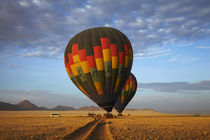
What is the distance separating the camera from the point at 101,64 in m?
27.7

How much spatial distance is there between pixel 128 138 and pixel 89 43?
17176 mm

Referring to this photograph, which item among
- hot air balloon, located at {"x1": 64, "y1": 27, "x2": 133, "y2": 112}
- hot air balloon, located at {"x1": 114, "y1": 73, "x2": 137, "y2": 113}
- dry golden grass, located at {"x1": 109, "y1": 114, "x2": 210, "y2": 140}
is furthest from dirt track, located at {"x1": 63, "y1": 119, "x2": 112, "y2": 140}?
hot air balloon, located at {"x1": 114, "y1": 73, "x2": 137, "y2": 113}

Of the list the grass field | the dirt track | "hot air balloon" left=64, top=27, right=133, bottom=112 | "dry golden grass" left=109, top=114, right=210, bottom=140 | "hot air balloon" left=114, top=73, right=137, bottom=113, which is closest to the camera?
the dirt track

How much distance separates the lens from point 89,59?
91.2 ft

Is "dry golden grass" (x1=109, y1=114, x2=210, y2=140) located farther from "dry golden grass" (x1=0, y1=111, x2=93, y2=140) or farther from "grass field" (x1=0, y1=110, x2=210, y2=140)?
"dry golden grass" (x1=0, y1=111, x2=93, y2=140)

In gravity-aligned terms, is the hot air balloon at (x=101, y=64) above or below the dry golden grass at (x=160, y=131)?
above

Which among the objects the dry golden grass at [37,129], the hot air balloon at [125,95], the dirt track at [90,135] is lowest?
the dry golden grass at [37,129]

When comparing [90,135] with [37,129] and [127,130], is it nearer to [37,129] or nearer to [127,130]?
[127,130]

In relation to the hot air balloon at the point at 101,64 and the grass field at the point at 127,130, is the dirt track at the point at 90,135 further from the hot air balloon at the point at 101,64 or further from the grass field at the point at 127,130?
the hot air balloon at the point at 101,64

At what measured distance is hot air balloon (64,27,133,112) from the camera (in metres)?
27.6

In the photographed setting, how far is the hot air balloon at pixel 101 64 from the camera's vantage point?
1087 inches

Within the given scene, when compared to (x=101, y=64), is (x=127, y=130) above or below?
below

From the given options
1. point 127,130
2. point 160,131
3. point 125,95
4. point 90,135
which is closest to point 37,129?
point 90,135

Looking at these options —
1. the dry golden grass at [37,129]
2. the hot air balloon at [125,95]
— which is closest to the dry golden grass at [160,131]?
the dry golden grass at [37,129]
